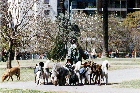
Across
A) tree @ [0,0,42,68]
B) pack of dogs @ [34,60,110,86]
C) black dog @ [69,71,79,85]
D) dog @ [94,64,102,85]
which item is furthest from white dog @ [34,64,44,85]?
tree @ [0,0,42,68]

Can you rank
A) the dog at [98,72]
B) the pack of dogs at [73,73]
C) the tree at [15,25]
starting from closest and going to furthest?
1. the pack of dogs at [73,73]
2. the dog at [98,72]
3. the tree at [15,25]

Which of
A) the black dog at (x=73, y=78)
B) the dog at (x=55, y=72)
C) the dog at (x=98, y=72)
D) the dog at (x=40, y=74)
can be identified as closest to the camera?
the dog at (x=55, y=72)

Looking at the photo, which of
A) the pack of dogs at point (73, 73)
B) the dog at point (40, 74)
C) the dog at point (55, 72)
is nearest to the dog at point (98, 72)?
the pack of dogs at point (73, 73)

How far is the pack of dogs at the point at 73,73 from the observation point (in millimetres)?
19578

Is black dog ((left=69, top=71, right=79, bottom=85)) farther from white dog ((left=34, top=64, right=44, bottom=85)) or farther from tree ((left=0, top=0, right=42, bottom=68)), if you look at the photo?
tree ((left=0, top=0, right=42, bottom=68))

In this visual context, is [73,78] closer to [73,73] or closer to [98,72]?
A: [73,73]

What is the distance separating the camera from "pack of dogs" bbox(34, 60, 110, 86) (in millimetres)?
19578

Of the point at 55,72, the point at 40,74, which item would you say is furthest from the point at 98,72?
the point at 40,74

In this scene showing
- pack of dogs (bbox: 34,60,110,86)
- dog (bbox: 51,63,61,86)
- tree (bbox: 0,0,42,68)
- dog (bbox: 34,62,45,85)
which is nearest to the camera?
dog (bbox: 51,63,61,86)

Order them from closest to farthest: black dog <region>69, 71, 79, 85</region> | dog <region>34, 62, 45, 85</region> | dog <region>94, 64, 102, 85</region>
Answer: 1. black dog <region>69, 71, 79, 85</region>
2. dog <region>94, 64, 102, 85</region>
3. dog <region>34, 62, 45, 85</region>

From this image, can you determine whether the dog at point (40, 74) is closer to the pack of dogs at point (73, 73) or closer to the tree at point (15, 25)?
the pack of dogs at point (73, 73)

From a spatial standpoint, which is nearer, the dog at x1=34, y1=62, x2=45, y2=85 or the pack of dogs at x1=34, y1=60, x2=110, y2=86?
the pack of dogs at x1=34, y1=60, x2=110, y2=86

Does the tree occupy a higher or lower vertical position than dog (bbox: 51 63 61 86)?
higher

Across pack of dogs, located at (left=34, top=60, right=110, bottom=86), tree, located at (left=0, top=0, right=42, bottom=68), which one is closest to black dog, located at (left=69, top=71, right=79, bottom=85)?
pack of dogs, located at (left=34, top=60, right=110, bottom=86)
